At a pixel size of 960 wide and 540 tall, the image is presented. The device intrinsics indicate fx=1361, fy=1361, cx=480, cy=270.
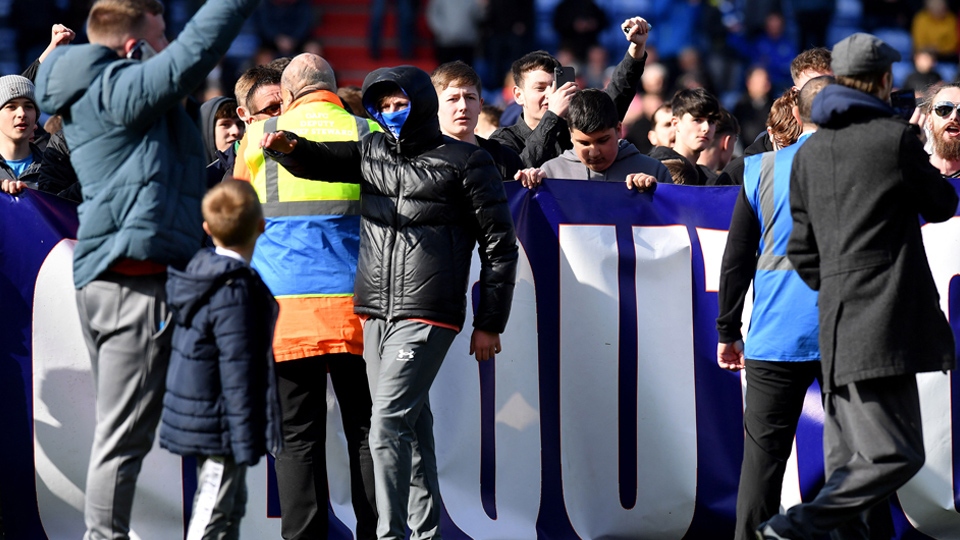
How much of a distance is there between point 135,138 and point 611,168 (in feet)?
9.13

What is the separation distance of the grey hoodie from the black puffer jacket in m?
1.31

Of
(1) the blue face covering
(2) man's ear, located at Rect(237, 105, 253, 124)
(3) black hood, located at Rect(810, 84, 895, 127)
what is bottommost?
(3) black hood, located at Rect(810, 84, 895, 127)

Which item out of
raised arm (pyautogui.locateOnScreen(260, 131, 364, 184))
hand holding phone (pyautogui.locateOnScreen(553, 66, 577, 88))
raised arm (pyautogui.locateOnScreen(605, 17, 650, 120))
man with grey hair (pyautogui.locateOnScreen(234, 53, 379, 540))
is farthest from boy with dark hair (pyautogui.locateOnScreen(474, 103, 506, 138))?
raised arm (pyautogui.locateOnScreen(260, 131, 364, 184))

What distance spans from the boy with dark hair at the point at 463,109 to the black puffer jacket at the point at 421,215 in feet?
3.16

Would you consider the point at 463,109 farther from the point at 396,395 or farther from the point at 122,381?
the point at 122,381

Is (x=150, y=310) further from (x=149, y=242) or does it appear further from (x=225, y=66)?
(x=225, y=66)

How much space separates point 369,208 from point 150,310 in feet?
3.82

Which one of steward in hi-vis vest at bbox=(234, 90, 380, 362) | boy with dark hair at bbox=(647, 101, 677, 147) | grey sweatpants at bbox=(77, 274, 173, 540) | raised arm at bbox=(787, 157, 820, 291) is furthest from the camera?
boy with dark hair at bbox=(647, 101, 677, 147)

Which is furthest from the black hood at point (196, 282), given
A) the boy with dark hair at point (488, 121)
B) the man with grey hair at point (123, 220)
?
the boy with dark hair at point (488, 121)

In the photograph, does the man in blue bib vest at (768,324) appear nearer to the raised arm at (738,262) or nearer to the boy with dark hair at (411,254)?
the raised arm at (738,262)

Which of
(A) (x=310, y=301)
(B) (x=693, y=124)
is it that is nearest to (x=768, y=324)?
(A) (x=310, y=301)

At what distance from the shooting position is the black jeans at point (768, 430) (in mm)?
5141

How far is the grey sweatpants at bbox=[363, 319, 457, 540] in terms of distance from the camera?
516 centimetres

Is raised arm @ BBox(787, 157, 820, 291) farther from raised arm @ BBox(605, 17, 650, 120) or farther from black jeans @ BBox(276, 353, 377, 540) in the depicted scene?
raised arm @ BBox(605, 17, 650, 120)
